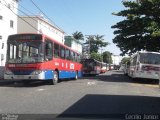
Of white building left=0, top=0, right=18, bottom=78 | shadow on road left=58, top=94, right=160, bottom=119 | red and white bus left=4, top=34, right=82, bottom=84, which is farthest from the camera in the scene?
white building left=0, top=0, right=18, bottom=78

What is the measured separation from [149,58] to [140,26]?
995 centimetres

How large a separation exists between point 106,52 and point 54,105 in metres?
145

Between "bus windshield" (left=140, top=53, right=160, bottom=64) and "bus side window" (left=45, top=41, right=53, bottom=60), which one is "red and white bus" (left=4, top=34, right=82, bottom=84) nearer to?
"bus side window" (left=45, top=41, right=53, bottom=60)

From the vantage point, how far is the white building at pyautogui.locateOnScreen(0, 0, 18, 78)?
41.7 metres

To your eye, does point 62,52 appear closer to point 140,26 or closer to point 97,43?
point 140,26

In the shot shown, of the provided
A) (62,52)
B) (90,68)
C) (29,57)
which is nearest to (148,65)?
(62,52)

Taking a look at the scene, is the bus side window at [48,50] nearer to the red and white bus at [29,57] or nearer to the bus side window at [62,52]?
the red and white bus at [29,57]

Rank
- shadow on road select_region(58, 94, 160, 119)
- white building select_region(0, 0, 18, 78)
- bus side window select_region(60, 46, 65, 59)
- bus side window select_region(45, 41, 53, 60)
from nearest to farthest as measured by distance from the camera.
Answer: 1. shadow on road select_region(58, 94, 160, 119)
2. bus side window select_region(45, 41, 53, 60)
3. bus side window select_region(60, 46, 65, 59)
4. white building select_region(0, 0, 18, 78)

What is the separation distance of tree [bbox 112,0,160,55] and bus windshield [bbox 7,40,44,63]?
18006mm

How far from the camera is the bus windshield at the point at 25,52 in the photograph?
21.2 m

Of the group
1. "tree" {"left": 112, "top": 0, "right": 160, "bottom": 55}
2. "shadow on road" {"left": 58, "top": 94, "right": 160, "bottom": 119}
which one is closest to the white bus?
"tree" {"left": 112, "top": 0, "right": 160, "bottom": 55}

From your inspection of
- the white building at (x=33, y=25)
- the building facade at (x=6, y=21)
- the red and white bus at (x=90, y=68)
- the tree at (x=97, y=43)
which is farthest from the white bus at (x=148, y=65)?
the tree at (x=97, y=43)

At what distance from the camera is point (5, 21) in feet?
143

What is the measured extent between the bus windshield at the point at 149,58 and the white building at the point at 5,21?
16446 millimetres
